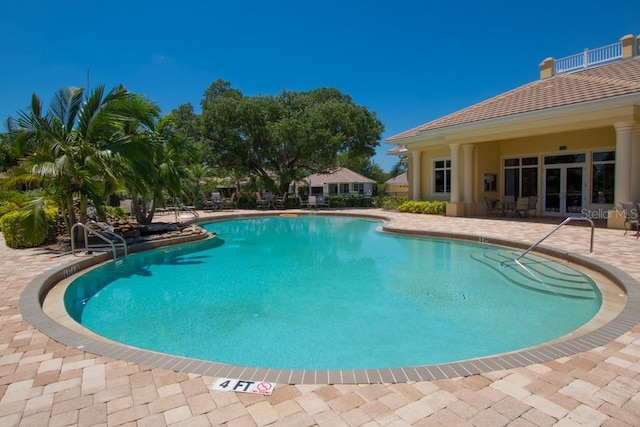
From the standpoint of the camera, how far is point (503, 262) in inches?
359

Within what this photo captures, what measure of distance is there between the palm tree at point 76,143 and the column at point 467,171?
1347 cm

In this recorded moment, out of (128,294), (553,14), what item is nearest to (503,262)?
(128,294)

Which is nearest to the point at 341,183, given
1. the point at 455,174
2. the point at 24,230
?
the point at 455,174

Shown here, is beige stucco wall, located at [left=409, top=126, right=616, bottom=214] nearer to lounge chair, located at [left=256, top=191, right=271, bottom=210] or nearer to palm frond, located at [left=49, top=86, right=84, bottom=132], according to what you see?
lounge chair, located at [left=256, top=191, right=271, bottom=210]

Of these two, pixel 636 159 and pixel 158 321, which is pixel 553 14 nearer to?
pixel 636 159

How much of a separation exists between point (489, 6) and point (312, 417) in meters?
18.5

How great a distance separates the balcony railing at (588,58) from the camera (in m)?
17.7

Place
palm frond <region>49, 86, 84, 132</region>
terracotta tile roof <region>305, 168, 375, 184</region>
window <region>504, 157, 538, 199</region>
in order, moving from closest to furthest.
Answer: palm frond <region>49, 86, 84, 132</region>
window <region>504, 157, 538, 199</region>
terracotta tile roof <region>305, 168, 375, 184</region>

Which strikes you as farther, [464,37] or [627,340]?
[464,37]

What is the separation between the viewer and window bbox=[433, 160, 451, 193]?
20.1 meters

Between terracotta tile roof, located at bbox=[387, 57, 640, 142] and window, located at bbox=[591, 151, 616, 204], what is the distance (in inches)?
113

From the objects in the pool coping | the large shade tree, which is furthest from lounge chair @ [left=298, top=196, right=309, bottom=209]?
the pool coping

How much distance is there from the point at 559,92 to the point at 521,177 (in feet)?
14.1

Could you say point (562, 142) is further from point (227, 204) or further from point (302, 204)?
point (227, 204)
